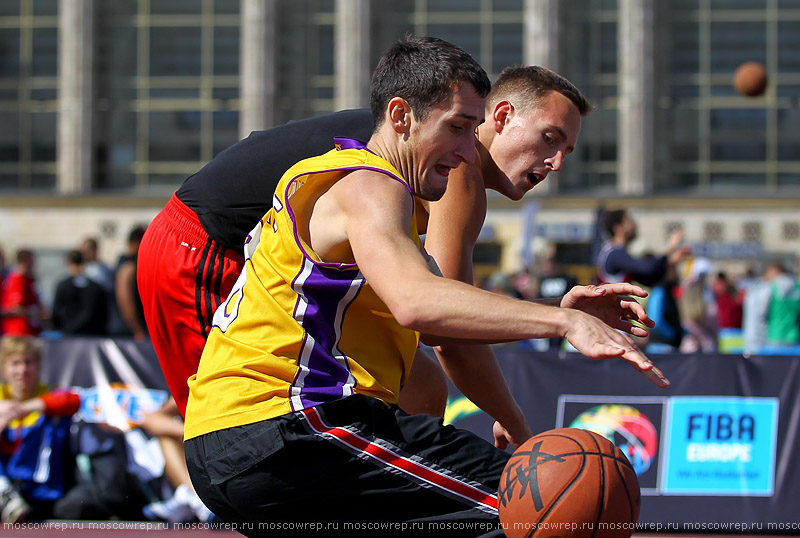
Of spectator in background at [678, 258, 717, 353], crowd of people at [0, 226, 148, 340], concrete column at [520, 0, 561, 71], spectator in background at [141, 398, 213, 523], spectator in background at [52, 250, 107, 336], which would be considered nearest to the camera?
spectator in background at [141, 398, 213, 523]

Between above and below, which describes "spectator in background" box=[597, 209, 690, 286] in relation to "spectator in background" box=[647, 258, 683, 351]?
above

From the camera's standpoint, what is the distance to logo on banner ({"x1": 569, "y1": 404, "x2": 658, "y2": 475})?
7914 mm

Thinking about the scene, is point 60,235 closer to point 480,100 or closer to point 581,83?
point 581,83

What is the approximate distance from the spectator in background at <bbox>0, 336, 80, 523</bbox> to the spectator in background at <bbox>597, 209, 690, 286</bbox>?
15.6 ft

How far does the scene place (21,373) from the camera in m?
7.89

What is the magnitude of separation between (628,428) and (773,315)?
9.53 metres

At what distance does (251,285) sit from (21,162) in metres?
39.1

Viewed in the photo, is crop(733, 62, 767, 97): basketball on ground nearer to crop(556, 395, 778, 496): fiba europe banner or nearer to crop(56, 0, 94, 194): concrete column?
crop(556, 395, 778, 496): fiba europe banner

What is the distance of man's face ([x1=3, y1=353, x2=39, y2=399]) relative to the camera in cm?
789

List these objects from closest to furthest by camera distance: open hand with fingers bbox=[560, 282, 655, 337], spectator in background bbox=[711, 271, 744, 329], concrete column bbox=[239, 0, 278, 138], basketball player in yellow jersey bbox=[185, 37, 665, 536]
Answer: basketball player in yellow jersey bbox=[185, 37, 665, 536] < open hand with fingers bbox=[560, 282, 655, 337] < spectator in background bbox=[711, 271, 744, 329] < concrete column bbox=[239, 0, 278, 138]

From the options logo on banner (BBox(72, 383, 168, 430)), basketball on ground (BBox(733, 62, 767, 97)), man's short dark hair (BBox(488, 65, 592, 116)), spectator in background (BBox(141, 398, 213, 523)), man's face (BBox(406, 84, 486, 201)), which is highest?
basketball on ground (BBox(733, 62, 767, 97))

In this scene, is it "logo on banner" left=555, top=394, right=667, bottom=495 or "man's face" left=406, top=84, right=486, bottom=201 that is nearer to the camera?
"man's face" left=406, top=84, right=486, bottom=201

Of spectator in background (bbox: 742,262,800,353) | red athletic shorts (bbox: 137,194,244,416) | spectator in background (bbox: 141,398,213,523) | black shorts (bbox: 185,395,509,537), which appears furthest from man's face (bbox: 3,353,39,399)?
spectator in background (bbox: 742,262,800,353)

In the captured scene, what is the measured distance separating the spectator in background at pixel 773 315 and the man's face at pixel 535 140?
13.0 m
